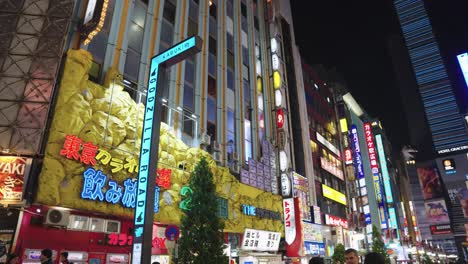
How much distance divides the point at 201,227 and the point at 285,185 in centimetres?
1481

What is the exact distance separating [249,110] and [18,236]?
59.3 feet

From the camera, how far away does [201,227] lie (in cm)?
1207

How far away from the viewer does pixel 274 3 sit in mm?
36656

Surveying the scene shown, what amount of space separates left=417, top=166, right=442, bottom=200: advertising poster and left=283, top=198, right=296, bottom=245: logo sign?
252 feet

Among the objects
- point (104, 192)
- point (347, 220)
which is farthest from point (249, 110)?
point (347, 220)

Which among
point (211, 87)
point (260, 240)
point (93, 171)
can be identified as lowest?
point (260, 240)

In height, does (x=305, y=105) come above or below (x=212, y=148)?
above

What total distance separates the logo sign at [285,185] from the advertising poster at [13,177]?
18.5m

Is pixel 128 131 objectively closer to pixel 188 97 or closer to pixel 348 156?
pixel 188 97

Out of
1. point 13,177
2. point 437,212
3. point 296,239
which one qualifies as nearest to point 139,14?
point 13,177

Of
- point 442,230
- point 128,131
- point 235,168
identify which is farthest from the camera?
point 442,230

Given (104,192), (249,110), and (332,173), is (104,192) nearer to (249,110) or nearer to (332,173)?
(249,110)

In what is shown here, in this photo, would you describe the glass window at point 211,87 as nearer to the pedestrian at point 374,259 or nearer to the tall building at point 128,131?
the tall building at point 128,131

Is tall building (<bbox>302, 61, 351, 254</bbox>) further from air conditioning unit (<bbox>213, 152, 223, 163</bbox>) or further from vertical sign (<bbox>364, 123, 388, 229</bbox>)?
air conditioning unit (<bbox>213, 152, 223, 163</bbox>)
